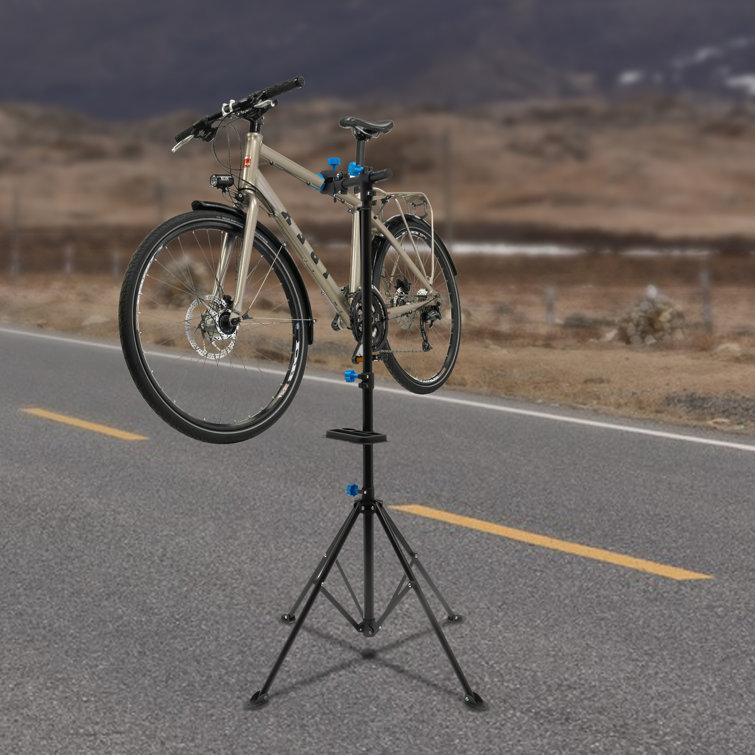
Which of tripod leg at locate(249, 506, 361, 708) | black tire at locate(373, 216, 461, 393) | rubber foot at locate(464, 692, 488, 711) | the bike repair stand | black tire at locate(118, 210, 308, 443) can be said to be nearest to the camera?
black tire at locate(118, 210, 308, 443)

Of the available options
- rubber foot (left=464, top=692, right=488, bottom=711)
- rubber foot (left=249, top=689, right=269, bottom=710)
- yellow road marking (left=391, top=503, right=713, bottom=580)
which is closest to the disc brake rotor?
rubber foot (left=249, top=689, right=269, bottom=710)

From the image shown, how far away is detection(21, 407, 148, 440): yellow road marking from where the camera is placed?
1027 centimetres

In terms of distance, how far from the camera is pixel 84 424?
35.3ft

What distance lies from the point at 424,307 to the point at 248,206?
0.97 metres

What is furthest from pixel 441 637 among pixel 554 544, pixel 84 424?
pixel 84 424

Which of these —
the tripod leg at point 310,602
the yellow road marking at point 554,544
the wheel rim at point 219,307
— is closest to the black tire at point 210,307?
the wheel rim at point 219,307

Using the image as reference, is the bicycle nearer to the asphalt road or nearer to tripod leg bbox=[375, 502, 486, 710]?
tripod leg bbox=[375, 502, 486, 710]

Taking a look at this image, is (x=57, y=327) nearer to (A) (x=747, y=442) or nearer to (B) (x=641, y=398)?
(B) (x=641, y=398)

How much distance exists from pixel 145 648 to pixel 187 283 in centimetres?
266

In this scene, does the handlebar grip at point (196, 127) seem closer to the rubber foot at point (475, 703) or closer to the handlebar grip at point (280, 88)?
the handlebar grip at point (280, 88)

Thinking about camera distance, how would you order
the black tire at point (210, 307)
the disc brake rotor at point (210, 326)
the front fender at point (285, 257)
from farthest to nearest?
the front fender at point (285, 257) < the disc brake rotor at point (210, 326) < the black tire at point (210, 307)

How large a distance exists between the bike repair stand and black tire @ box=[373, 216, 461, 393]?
19 cm

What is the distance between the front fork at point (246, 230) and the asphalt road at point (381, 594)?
189 centimetres

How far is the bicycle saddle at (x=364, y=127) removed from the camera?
352 centimetres
